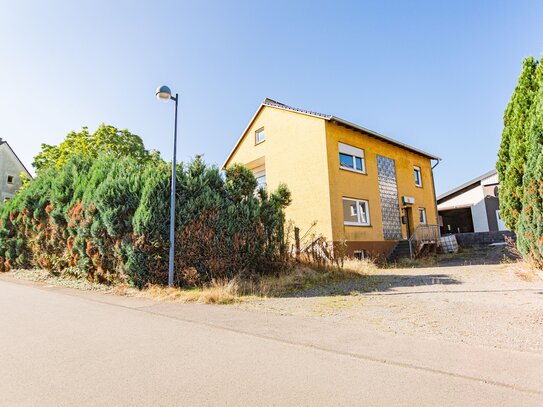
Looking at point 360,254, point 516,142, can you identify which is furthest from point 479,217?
point 516,142

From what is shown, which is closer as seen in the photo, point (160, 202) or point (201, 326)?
point (201, 326)

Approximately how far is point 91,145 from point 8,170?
1676 cm

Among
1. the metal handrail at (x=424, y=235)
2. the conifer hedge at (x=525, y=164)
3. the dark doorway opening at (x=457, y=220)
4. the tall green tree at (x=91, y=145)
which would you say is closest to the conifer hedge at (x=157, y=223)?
the conifer hedge at (x=525, y=164)

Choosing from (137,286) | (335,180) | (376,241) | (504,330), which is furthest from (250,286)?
(376,241)

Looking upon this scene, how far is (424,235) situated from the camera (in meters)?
17.2

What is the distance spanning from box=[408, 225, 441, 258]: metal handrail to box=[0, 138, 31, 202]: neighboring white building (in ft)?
124

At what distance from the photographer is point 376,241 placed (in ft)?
50.9

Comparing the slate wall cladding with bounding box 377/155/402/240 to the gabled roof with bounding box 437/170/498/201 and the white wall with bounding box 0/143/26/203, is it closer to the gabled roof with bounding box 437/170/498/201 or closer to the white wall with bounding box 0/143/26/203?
the gabled roof with bounding box 437/170/498/201

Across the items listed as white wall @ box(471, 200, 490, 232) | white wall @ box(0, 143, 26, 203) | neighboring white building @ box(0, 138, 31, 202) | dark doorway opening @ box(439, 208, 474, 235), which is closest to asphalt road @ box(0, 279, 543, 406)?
white wall @ box(471, 200, 490, 232)

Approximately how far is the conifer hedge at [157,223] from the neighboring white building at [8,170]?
3012 centimetres

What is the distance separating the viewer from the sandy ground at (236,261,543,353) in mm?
4230

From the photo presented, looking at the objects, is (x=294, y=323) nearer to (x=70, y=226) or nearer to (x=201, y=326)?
(x=201, y=326)

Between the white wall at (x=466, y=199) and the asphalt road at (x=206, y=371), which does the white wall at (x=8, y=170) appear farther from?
the white wall at (x=466, y=199)

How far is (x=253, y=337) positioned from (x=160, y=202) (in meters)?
5.38
